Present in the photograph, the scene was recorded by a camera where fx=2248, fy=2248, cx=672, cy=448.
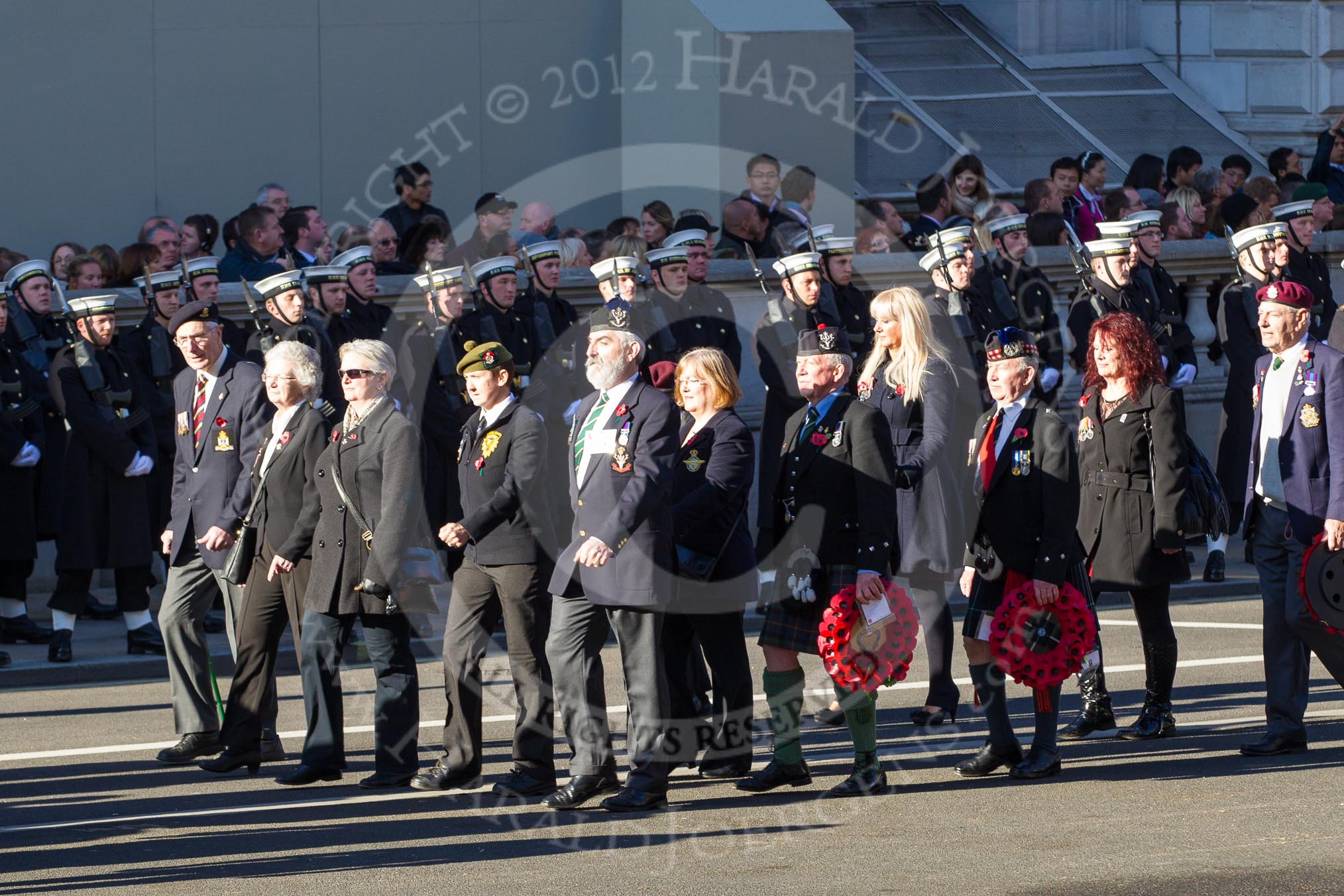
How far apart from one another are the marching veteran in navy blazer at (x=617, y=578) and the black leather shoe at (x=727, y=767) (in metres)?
0.50

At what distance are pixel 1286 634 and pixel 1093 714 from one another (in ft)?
3.21

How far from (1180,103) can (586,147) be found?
24.0 ft

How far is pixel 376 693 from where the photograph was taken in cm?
925

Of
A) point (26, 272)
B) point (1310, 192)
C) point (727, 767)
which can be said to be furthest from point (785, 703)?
point (1310, 192)

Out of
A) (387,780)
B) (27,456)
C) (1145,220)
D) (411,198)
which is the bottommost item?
(387,780)

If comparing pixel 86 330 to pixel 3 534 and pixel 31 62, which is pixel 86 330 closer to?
pixel 3 534

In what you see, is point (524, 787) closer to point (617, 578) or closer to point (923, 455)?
point (617, 578)

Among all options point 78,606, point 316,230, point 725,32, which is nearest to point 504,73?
point 725,32

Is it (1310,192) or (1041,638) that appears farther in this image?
(1310,192)

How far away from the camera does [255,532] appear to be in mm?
9656

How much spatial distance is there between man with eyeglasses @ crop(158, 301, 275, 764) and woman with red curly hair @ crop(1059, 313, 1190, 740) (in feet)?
12.0

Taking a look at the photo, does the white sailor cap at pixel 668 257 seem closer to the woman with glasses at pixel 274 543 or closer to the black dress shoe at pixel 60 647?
the black dress shoe at pixel 60 647

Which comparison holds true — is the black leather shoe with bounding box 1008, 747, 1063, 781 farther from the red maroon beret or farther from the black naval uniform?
the black naval uniform

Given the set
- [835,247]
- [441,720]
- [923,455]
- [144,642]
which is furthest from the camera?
[835,247]
